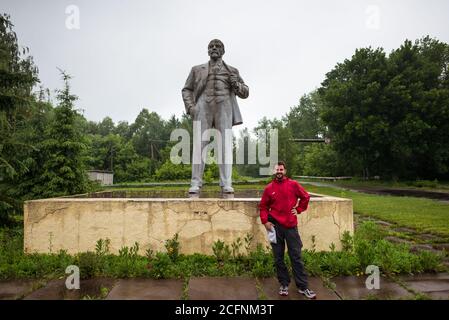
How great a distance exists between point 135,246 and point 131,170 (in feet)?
118

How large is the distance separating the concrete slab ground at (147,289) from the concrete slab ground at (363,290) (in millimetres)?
1802

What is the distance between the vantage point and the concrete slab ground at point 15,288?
359cm

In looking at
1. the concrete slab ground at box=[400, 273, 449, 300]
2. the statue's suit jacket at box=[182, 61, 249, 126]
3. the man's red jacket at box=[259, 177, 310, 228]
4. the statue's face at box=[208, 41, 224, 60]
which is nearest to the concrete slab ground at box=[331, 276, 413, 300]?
the concrete slab ground at box=[400, 273, 449, 300]

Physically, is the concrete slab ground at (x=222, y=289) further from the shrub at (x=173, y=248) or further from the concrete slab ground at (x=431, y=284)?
the concrete slab ground at (x=431, y=284)

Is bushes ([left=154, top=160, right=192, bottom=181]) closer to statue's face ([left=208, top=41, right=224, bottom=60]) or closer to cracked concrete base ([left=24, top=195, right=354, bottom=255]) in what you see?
statue's face ([left=208, top=41, right=224, bottom=60])

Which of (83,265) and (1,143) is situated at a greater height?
(1,143)

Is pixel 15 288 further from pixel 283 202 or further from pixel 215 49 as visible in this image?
pixel 215 49

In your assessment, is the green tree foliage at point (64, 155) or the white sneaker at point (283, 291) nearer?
the white sneaker at point (283, 291)

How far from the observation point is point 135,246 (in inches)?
195

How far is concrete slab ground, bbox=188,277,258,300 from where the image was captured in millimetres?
3559

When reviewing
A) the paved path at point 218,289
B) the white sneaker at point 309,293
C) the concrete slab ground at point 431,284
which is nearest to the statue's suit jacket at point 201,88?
the paved path at point 218,289

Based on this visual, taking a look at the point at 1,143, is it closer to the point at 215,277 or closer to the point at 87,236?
the point at 87,236

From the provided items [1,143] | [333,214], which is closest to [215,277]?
[333,214]

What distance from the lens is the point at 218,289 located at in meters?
3.77
